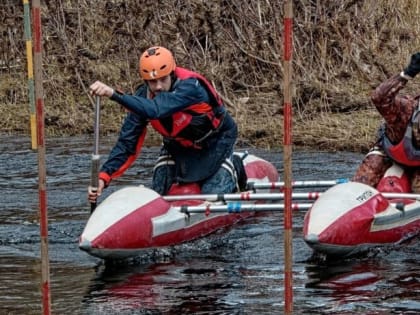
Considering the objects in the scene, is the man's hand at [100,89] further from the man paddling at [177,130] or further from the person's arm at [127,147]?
the person's arm at [127,147]

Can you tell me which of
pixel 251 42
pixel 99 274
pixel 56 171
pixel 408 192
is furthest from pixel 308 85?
pixel 99 274

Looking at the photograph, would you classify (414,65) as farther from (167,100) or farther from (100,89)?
(100,89)

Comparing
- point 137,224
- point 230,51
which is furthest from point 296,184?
point 230,51

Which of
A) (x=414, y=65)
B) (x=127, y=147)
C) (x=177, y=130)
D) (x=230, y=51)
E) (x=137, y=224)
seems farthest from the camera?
(x=230, y=51)

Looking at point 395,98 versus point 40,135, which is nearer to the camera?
point 40,135

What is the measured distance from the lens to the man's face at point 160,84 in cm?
997

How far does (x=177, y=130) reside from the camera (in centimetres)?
1030

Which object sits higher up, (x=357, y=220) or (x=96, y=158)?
(x=96, y=158)

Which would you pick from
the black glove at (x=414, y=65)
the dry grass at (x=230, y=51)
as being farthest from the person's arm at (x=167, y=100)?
the dry grass at (x=230, y=51)

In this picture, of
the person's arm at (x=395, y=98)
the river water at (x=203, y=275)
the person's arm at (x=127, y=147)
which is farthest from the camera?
the person's arm at (x=127, y=147)

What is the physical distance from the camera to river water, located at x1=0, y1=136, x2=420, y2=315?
794 cm

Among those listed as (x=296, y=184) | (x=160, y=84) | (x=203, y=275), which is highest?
(x=160, y=84)

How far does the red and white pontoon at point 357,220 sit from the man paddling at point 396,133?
47 cm

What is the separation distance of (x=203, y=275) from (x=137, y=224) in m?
0.70
